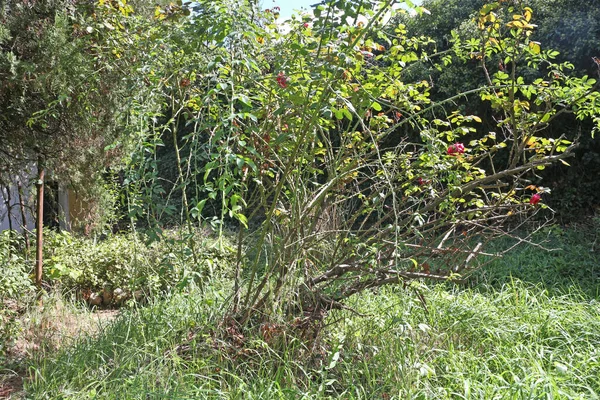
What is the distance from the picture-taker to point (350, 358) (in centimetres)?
291

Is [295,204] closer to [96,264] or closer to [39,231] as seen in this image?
[39,231]

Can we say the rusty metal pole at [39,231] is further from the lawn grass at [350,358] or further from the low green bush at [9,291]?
the lawn grass at [350,358]

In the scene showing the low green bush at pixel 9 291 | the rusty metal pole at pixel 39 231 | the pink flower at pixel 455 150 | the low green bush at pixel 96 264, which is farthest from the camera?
the low green bush at pixel 96 264

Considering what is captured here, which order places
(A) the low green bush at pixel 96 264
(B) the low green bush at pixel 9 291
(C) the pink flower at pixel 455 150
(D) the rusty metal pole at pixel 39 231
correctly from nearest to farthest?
(C) the pink flower at pixel 455 150, (B) the low green bush at pixel 9 291, (D) the rusty metal pole at pixel 39 231, (A) the low green bush at pixel 96 264

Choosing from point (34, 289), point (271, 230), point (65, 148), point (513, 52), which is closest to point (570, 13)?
point (513, 52)

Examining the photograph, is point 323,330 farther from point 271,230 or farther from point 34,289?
point 34,289

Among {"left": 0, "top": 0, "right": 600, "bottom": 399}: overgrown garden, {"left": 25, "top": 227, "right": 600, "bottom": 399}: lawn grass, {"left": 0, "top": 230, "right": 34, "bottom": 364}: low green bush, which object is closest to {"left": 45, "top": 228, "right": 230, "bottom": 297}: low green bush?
{"left": 0, "top": 230, "right": 34, "bottom": 364}: low green bush

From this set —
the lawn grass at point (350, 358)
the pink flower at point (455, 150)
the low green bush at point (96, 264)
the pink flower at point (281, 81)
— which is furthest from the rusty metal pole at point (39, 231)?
the pink flower at point (455, 150)

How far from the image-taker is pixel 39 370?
9.85 ft

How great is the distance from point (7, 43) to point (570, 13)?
6.14 meters

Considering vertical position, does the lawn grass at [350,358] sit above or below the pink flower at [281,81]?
below

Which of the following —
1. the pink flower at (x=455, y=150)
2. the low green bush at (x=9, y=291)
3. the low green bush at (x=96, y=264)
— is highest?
the pink flower at (x=455, y=150)

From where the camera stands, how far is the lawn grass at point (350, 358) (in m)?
2.56

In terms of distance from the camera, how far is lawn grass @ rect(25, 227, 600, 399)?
8.39 feet
